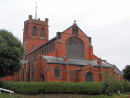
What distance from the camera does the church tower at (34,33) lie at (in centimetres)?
6125

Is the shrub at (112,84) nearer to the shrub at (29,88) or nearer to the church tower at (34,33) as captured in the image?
the shrub at (29,88)

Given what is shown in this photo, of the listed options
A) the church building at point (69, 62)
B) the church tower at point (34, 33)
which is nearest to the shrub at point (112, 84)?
the church building at point (69, 62)

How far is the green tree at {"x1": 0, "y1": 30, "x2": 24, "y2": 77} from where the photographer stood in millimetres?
27587

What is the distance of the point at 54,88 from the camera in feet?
82.1

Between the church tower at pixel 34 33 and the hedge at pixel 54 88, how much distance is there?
113ft

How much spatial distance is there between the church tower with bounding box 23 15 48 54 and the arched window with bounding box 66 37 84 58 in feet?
85.3

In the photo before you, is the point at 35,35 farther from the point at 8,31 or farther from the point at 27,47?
the point at 8,31

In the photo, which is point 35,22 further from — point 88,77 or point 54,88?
point 54,88

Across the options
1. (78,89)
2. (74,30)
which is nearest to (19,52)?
(78,89)

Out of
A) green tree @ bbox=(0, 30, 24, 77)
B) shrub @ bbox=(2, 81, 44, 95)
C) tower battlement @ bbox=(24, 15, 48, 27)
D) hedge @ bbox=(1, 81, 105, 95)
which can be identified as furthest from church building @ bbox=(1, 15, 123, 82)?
Result: tower battlement @ bbox=(24, 15, 48, 27)

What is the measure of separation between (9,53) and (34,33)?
35974 mm

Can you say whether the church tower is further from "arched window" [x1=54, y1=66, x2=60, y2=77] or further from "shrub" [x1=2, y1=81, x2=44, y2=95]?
"shrub" [x1=2, y1=81, x2=44, y2=95]

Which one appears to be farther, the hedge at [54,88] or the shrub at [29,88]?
the hedge at [54,88]

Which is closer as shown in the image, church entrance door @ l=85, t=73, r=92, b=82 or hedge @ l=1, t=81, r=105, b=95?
hedge @ l=1, t=81, r=105, b=95
